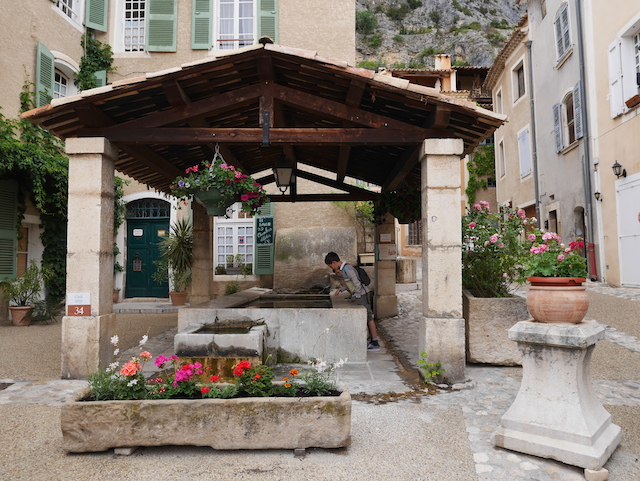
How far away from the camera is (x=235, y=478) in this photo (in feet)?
9.12

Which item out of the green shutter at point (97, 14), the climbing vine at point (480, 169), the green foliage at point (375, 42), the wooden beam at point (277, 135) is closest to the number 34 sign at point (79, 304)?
the wooden beam at point (277, 135)

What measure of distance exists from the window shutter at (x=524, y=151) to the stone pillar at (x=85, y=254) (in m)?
14.5

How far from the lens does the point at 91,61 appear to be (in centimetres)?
1120

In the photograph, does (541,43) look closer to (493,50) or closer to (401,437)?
(401,437)

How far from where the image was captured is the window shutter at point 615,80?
10516mm

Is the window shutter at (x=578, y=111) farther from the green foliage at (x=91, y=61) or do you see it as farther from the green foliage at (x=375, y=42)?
the green foliage at (x=375, y=42)

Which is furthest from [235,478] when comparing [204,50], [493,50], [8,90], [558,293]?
[493,50]

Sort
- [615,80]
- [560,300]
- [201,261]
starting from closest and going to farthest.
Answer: [560,300], [201,261], [615,80]

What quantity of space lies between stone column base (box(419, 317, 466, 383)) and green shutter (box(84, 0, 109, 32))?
10.8 meters

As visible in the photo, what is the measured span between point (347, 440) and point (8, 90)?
9309mm

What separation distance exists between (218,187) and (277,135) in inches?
31.3

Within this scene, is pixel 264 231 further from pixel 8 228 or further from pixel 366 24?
pixel 366 24

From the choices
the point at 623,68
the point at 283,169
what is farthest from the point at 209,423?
the point at 623,68

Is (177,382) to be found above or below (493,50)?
below
